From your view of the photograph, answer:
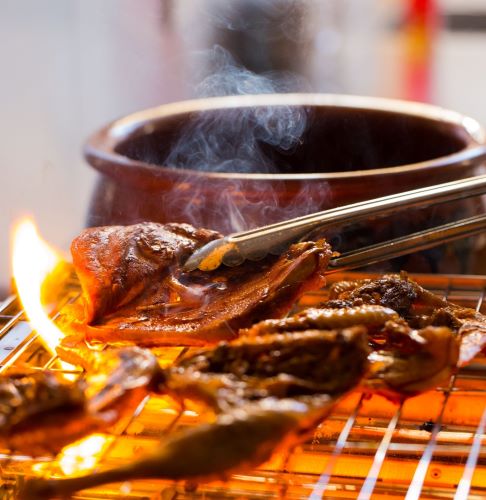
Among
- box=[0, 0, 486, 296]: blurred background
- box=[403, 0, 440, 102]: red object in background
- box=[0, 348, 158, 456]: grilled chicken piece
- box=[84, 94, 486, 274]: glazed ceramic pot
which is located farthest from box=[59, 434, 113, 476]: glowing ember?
box=[403, 0, 440, 102]: red object in background

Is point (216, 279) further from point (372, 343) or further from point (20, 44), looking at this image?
point (20, 44)

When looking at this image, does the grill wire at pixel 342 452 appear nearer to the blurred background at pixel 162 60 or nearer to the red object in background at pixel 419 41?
the blurred background at pixel 162 60

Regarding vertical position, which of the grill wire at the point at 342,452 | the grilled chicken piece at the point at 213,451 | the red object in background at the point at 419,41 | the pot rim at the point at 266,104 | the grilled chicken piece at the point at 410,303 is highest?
the pot rim at the point at 266,104

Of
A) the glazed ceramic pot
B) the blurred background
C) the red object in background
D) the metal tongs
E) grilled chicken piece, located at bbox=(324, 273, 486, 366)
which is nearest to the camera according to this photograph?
grilled chicken piece, located at bbox=(324, 273, 486, 366)

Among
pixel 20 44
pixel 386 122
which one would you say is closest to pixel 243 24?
pixel 20 44

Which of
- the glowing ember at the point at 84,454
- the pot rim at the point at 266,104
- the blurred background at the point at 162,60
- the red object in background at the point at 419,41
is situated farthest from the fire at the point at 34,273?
the red object in background at the point at 419,41

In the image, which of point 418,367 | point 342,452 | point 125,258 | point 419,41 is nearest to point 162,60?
point 419,41

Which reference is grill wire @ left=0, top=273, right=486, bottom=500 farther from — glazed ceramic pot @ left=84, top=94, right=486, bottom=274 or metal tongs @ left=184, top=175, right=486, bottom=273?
glazed ceramic pot @ left=84, top=94, right=486, bottom=274
